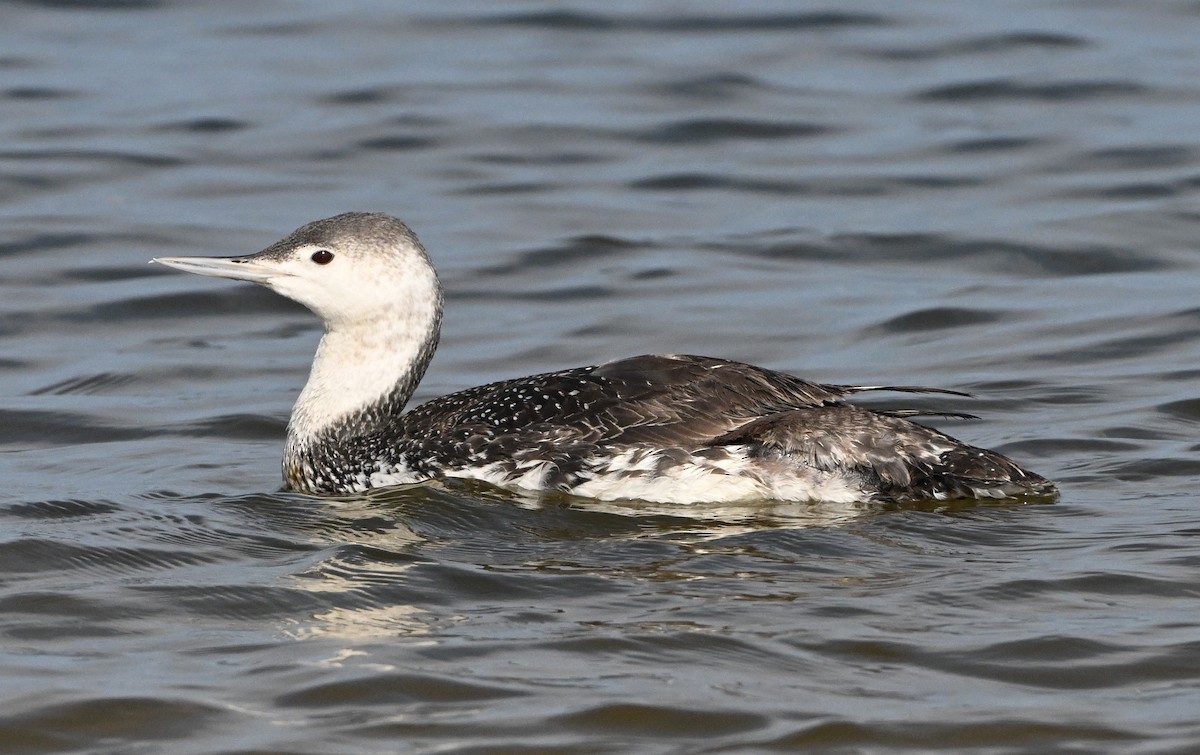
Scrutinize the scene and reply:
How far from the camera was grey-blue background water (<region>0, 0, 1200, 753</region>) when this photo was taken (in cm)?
558

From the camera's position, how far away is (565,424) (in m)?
7.48

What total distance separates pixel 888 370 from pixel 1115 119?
21.2 feet

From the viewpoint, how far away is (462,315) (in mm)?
11523

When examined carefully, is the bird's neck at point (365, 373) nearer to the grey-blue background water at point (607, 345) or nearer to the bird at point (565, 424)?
the bird at point (565, 424)

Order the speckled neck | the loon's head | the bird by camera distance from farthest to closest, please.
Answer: the speckled neck → the loon's head → the bird

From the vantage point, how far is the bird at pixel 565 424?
23.7ft

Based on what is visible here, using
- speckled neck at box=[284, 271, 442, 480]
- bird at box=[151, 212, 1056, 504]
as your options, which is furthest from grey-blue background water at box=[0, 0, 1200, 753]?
speckled neck at box=[284, 271, 442, 480]

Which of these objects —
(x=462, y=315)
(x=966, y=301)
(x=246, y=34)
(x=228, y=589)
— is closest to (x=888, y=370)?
(x=966, y=301)

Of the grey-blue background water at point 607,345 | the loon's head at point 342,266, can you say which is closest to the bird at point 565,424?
the loon's head at point 342,266

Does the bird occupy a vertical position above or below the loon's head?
below

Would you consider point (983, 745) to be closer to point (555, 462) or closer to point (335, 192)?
point (555, 462)

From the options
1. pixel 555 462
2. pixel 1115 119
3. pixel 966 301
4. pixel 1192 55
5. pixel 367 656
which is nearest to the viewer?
pixel 367 656

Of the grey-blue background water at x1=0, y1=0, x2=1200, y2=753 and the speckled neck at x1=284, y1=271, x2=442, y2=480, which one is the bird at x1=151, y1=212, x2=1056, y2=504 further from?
the grey-blue background water at x1=0, y1=0, x2=1200, y2=753

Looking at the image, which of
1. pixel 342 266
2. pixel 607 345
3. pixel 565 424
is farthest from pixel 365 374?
pixel 607 345
